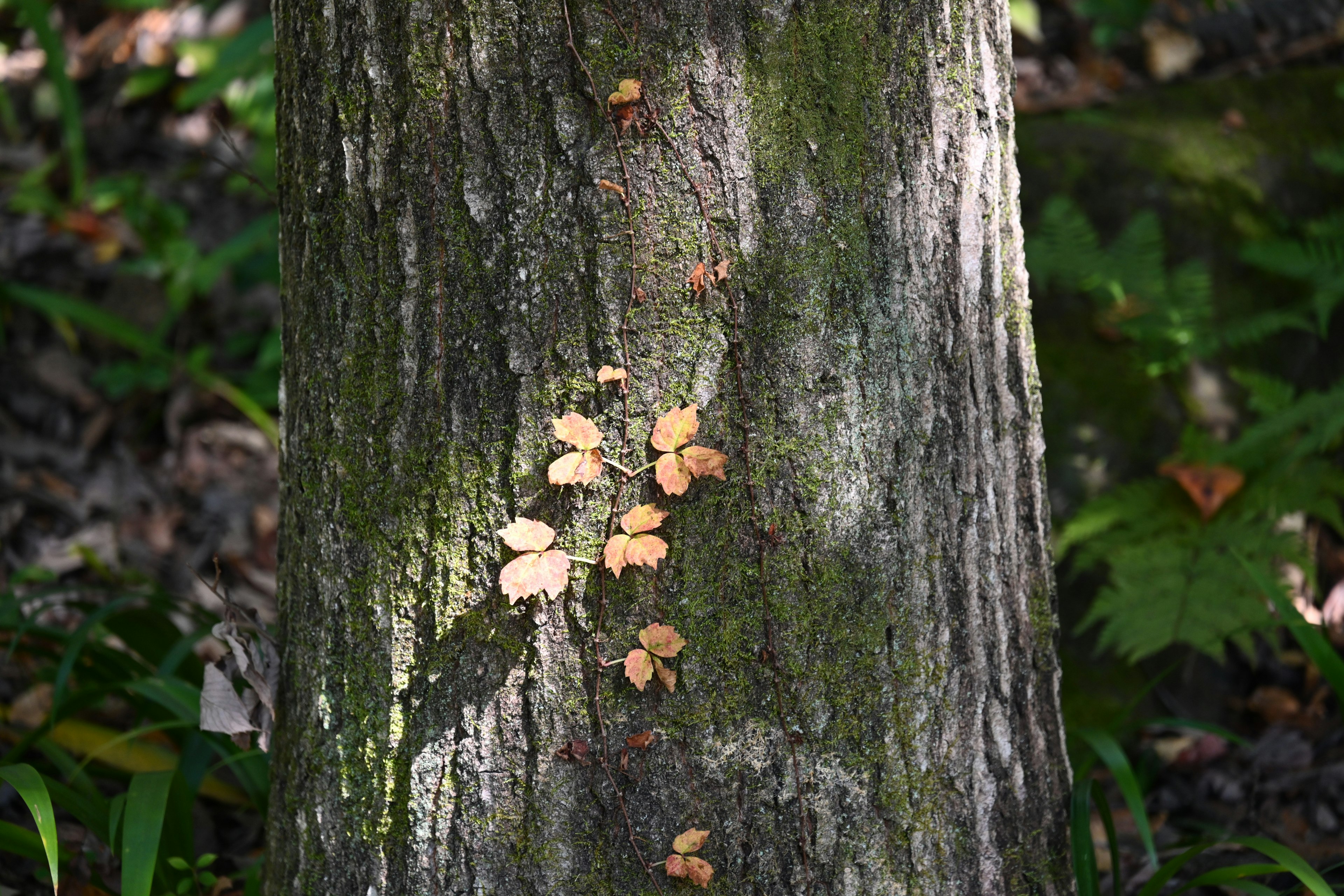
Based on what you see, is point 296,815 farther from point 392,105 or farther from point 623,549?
point 392,105

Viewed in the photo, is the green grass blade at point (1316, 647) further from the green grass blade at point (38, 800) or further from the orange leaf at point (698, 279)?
the green grass blade at point (38, 800)

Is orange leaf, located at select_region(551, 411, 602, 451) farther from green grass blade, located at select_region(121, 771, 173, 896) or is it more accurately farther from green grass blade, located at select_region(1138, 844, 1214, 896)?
green grass blade, located at select_region(1138, 844, 1214, 896)

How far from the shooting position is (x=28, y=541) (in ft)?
9.82

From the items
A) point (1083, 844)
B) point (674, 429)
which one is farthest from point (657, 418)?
point (1083, 844)

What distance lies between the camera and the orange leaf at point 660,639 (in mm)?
1259

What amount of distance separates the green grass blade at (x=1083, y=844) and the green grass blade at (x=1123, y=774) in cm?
12

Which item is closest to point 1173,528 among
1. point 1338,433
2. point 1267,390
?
point 1267,390

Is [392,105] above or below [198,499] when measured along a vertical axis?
below

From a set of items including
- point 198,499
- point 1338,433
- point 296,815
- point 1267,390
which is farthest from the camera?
point 198,499

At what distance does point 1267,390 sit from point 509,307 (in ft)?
8.03

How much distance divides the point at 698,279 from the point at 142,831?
122cm

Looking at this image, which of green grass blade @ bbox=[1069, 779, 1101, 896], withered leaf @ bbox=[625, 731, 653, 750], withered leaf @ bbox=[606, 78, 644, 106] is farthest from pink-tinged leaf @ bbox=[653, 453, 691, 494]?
green grass blade @ bbox=[1069, 779, 1101, 896]

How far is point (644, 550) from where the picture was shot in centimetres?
124

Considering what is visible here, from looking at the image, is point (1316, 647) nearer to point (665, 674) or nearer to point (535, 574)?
point (665, 674)
